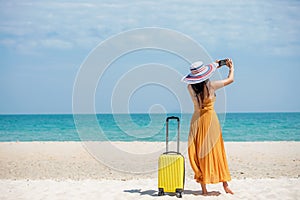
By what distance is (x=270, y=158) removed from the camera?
14.5 metres

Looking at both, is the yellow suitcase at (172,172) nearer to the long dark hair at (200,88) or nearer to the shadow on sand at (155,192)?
the shadow on sand at (155,192)

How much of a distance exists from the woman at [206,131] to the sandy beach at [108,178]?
456 millimetres

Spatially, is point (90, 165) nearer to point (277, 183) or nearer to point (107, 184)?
point (107, 184)

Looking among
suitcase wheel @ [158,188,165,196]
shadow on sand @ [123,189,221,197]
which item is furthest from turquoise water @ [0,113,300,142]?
suitcase wheel @ [158,188,165,196]

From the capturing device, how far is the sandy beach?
7.89m

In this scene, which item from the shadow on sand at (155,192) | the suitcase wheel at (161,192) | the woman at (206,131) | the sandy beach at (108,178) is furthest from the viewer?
the sandy beach at (108,178)

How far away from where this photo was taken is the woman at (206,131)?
7.32m

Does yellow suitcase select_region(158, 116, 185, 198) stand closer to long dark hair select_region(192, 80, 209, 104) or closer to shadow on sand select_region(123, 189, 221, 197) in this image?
shadow on sand select_region(123, 189, 221, 197)

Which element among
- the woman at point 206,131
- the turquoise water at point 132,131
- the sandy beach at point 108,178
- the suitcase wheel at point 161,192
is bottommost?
the turquoise water at point 132,131

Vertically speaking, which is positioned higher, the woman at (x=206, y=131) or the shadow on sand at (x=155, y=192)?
the woman at (x=206, y=131)

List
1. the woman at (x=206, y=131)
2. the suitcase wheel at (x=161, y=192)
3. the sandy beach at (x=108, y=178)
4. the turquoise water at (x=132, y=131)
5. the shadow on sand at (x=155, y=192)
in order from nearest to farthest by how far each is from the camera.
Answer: the woman at (x=206, y=131) → the suitcase wheel at (x=161, y=192) → the shadow on sand at (x=155, y=192) → the sandy beach at (x=108, y=178) → the turquoise water at (x=132, y=131)

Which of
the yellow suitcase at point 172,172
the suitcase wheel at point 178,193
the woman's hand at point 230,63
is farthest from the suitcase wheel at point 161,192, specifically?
the woman's hand at point 230,63

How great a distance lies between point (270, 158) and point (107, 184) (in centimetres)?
714

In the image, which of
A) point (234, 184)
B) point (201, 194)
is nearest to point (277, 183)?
point (234, 184)
